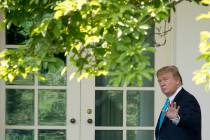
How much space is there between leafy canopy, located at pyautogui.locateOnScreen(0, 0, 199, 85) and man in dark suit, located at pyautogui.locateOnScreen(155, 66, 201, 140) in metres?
1.55

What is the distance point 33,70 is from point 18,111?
3.80 meters

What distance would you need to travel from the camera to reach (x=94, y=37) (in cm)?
348

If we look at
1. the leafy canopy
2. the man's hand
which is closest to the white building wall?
the man's hand

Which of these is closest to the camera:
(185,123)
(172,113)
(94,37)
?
(94,37)

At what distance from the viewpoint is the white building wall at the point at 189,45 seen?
681 centimetres

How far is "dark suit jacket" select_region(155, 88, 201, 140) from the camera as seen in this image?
514 centimetres

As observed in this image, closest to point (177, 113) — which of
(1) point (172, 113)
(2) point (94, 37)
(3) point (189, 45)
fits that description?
(1) point (172, 113)

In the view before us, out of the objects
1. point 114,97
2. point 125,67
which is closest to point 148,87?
point 114,97

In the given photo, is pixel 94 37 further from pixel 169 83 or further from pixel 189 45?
pixel 189 45

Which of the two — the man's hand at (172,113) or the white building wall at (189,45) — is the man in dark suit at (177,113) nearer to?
the man's hand at (172,113)

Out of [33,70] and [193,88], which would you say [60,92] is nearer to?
[193,88]

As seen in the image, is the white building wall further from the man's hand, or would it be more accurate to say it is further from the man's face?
the man's hand

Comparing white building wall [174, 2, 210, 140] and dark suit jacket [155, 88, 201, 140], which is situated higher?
white building wall [174, 2, 210, 140]

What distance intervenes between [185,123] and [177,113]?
0.17 m
